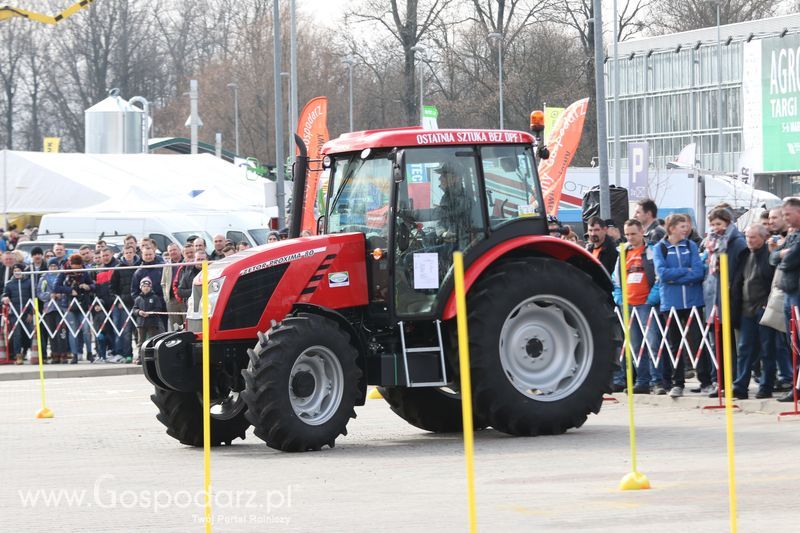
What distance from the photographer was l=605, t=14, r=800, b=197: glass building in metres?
66.8

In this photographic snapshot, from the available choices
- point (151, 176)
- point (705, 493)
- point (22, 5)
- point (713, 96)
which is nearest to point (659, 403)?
point (705, 493)

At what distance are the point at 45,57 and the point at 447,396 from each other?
7836 cm

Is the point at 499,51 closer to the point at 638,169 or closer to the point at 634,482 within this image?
the point at 638,169

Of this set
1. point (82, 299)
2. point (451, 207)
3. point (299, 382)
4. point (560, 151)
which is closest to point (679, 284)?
point (451, 207)

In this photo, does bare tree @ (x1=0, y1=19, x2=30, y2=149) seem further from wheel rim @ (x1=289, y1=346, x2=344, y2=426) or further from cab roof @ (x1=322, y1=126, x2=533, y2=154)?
wheel rim @ (x1=289, y1=346, x2=344, y2=426)

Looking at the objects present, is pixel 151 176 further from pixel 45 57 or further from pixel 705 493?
pixel 45 57

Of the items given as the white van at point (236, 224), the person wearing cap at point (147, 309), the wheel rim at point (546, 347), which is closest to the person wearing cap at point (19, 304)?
the person wearing cap at point (147, 309)

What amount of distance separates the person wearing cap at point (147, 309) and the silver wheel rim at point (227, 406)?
31.0ft

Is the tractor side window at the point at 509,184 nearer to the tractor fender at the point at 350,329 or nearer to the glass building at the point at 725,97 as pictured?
the tractor fender at the point at 350,329

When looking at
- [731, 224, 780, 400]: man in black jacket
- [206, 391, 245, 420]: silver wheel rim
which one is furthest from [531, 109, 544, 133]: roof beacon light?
[206, 391, 245, 420]: silver wheel rim

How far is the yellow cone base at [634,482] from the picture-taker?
30.0 feet

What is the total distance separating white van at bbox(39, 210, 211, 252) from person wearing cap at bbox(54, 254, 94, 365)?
994 cm

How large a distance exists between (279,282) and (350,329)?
2.37ft

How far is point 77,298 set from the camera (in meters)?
23.6
